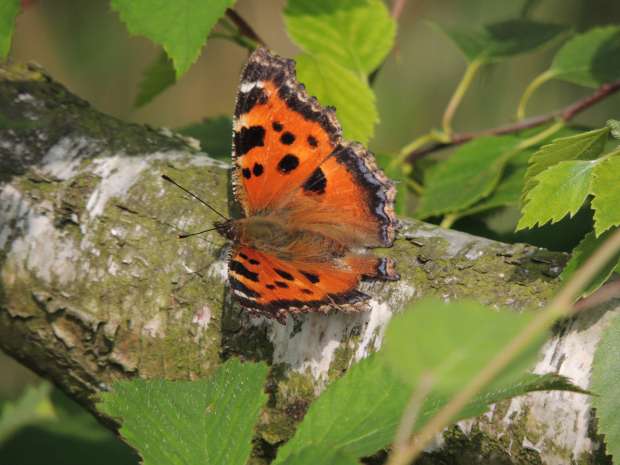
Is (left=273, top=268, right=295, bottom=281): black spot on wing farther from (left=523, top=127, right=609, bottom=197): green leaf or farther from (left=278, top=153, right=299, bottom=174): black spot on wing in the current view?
(left=523, top=127, right=609, bottom=197): green leaf

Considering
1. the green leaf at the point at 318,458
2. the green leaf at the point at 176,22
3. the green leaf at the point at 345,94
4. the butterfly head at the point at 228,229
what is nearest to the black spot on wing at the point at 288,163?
the green leaf at the point at 345,94

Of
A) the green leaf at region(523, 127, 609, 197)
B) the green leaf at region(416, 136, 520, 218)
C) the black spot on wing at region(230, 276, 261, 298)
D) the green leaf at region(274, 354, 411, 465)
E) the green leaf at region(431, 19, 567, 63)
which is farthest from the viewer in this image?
the green leaf at region(431, 19, 567, 63)

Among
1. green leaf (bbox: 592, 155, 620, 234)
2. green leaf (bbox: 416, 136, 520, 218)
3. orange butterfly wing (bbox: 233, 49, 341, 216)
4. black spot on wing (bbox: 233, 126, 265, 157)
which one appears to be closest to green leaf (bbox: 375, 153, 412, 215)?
green leaf (bbox: 416, 136, 520, 218)

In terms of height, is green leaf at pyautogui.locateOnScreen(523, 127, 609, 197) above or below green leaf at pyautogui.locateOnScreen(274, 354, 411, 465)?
above

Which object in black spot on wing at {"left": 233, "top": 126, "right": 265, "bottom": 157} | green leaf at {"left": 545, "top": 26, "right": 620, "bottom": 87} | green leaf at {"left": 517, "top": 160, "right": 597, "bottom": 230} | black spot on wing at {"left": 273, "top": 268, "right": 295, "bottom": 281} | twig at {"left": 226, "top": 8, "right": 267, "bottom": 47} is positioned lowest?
black spot on wing at {"left": 273, "top": 268, "right": 295, "bottom": 281}

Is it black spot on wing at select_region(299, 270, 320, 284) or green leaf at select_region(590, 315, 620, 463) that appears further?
black spot on wing at select_region(299, 270, 320, 284)

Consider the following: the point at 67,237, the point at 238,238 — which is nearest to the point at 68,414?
the point at 67,237

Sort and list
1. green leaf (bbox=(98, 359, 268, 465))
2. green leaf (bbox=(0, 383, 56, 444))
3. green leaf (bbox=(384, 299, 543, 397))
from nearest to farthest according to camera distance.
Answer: green leaf (bbox=(384, 299, 543, 397))
green leaf (bbox=(98, 359, 268, 465))
green leaf (bbox=(0, 383, 56, 444))

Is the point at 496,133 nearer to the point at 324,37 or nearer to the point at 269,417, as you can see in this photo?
the point at 324,37
